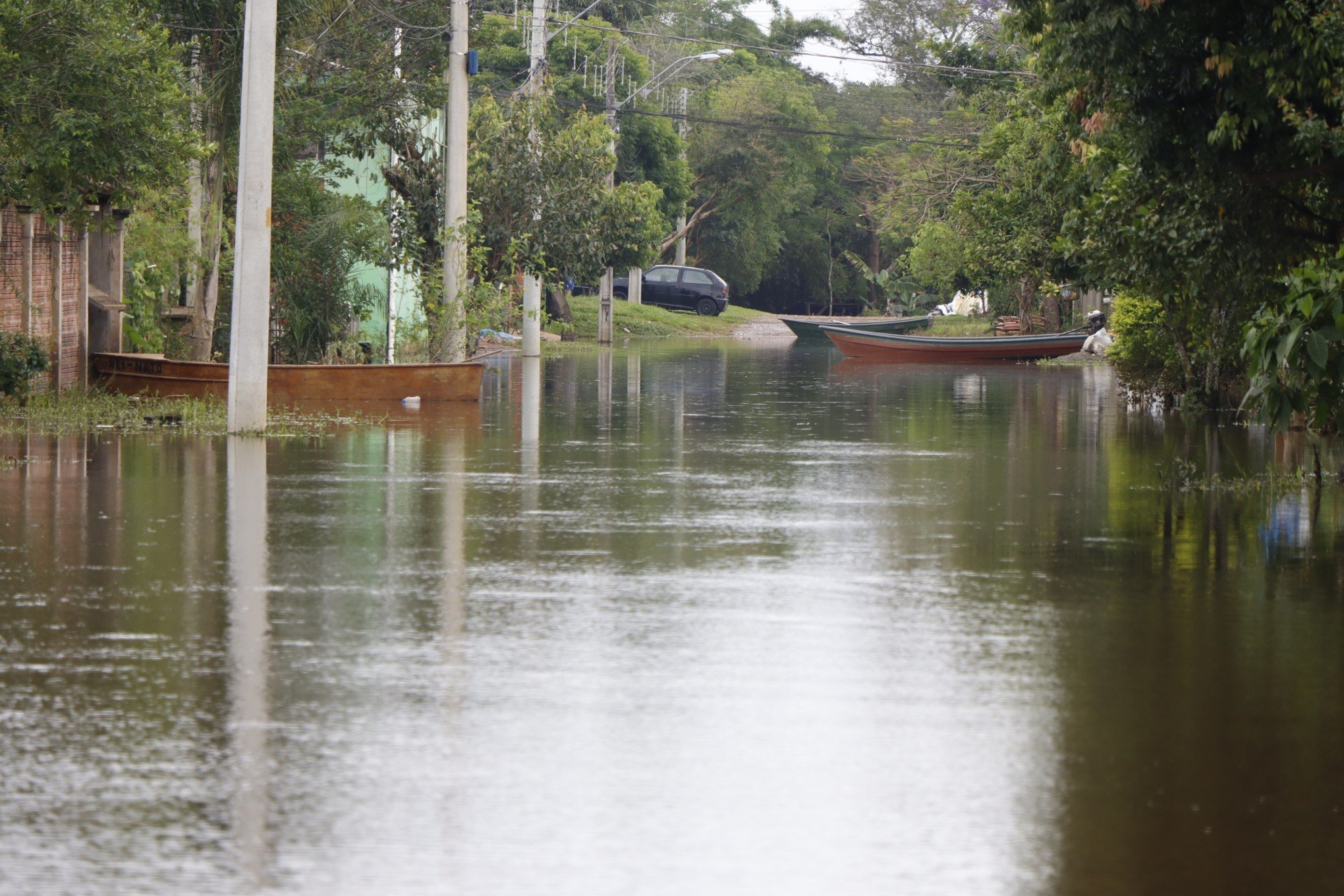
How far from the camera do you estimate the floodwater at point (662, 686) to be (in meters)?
5.18

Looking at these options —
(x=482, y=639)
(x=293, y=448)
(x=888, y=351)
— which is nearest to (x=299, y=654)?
(x=482, y=639)

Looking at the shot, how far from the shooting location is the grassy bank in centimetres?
5831

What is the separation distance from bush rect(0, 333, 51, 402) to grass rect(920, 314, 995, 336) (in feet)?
116

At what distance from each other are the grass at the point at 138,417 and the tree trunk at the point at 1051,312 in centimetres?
2937

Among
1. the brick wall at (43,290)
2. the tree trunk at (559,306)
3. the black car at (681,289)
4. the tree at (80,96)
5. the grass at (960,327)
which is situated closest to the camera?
the tree at (80,96)

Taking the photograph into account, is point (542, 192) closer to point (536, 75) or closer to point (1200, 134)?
point (536, 75)

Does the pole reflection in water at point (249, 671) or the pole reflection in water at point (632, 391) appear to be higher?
the pole reflection in water at point (632, 391)

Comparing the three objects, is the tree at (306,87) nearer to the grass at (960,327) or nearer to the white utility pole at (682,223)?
the grass at (960,327)

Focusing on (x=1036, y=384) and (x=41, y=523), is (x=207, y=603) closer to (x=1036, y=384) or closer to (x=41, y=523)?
(x=41, y=523)

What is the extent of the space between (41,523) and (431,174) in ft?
73.3

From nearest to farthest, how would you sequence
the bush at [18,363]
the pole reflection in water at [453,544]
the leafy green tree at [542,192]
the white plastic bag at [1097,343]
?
the pole reflection in water at [453,544], the bush at [18,363], the leafy green tree at [542,192], the white plastic bag at [1097,343]

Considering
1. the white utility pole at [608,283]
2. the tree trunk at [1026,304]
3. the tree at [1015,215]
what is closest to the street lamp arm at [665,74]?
the white utility pole at [608,283]

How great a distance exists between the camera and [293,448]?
17.5 meters

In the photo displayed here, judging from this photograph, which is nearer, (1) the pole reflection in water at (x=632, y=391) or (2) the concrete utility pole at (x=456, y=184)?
(1) the pole reflection in water at (x=632, y=391)
